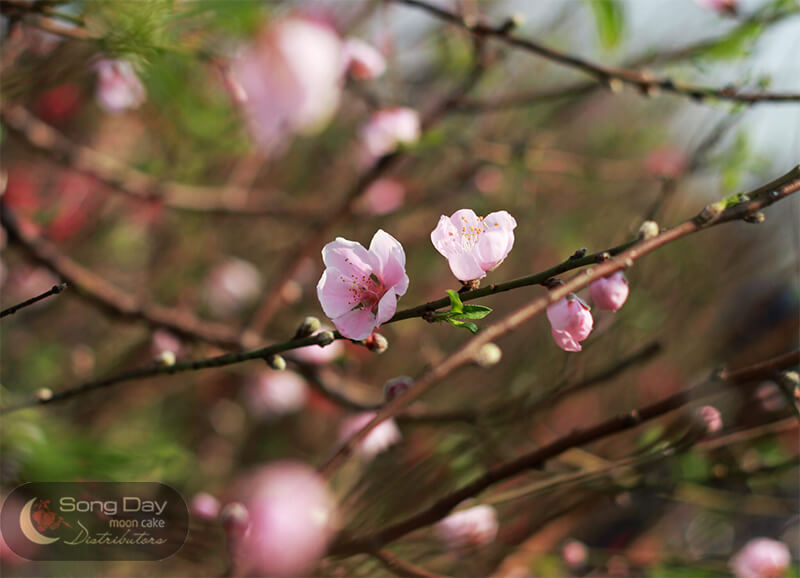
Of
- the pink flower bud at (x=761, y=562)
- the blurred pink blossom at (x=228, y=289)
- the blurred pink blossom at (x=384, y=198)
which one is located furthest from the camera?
the blurred pink blossom at (x=228, y=289)

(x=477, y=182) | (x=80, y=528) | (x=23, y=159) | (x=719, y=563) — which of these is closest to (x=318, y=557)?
(x=80, y=528)

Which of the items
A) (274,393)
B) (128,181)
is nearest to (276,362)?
(128,181)

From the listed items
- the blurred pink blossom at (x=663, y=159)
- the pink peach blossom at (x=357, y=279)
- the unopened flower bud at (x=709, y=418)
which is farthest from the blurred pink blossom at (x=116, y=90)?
the blurred pink blossom at (x=663, y=159)

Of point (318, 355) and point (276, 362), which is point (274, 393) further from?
point (276, 362)

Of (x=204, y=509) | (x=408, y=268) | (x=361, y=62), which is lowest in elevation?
(x=204, y=509)

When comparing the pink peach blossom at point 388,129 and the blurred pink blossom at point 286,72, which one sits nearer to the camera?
the blurred pink blossom at point 286,72

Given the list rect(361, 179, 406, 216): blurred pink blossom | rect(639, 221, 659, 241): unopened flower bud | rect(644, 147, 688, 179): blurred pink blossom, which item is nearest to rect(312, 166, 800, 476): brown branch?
rect(639, 221, 659, 241): unopened flower bud

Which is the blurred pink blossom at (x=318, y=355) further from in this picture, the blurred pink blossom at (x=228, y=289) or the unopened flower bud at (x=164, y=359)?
the blurred pink blossom at (x=228, y=289)
